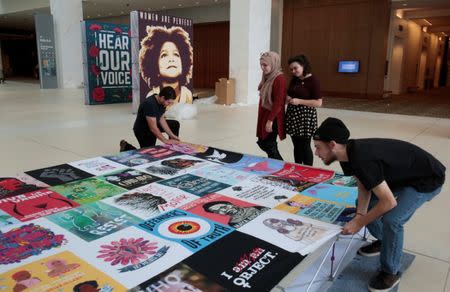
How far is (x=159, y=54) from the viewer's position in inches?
336

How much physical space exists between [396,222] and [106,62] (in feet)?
32.1

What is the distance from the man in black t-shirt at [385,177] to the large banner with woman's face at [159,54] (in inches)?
273

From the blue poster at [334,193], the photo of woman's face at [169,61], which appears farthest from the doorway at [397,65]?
the blue poster at [334,193]

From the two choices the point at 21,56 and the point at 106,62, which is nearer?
the point at 106,62

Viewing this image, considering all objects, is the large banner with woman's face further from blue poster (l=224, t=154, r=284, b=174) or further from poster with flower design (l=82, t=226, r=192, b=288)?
poster with flower design (l=82, t=226, r=192, b=288)

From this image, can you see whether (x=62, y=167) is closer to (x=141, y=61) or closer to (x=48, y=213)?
(x=48, y=213)

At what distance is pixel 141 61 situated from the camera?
808 cm

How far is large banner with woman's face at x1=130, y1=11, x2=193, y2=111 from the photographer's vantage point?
8.06 meters

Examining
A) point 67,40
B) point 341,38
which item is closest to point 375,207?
point 341,38

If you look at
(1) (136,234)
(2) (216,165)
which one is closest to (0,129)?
(2) (216,165)

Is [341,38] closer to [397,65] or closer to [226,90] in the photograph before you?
[397,65]

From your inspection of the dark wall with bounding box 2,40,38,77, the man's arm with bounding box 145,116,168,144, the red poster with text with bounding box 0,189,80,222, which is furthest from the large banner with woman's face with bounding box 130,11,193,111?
the dark wall with bounding box 2,40,38,77

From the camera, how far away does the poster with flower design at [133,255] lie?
1626 millimetres

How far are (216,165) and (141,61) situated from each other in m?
5.47
